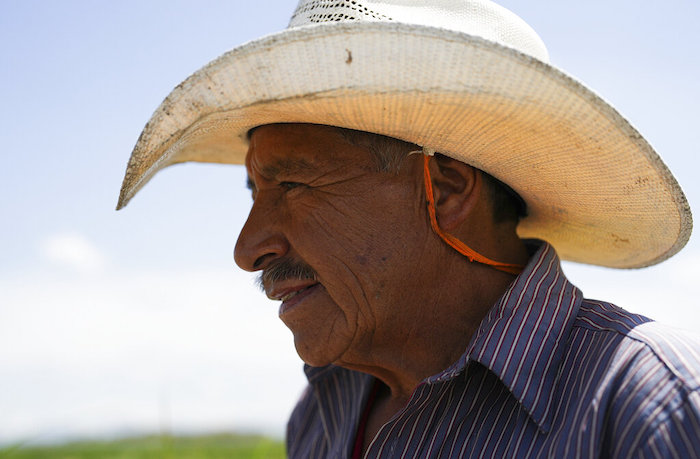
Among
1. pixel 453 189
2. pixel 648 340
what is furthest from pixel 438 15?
pixel 648 340

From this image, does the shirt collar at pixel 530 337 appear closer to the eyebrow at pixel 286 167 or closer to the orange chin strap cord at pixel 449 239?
the orange chin strap cord at pixel 449 239

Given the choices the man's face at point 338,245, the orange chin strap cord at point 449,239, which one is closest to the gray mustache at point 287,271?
the man's face at point 338,245

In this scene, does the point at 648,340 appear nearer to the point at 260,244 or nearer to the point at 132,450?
the point at 260,244

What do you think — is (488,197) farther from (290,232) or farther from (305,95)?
(305,95)

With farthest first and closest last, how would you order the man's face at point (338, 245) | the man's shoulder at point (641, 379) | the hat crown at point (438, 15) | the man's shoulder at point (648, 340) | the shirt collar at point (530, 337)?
1. the man's face at point (338, 245)
2. the hat crown at point (438, 15)
3. the shirt collar at point (530, 337)
4. the man's shoulder at point (648, 340)
5. the man's shoulder at point (641, 379)

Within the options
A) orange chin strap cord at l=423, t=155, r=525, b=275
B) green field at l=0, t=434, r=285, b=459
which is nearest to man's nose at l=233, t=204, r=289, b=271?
orange chin strap cord at l=423, t=155, r=525, b=275

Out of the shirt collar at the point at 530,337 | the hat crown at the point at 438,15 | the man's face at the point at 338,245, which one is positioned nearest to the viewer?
the shirt collar at the point at 530,337

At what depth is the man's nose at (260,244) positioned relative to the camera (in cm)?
230

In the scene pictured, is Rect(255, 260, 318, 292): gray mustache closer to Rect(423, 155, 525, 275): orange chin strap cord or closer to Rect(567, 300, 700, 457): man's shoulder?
Rect(423, 155, 525, 275): orange chin strap cord

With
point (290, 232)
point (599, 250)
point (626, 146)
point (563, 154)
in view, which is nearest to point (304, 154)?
point (290, 232)

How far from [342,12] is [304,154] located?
495 millimetres

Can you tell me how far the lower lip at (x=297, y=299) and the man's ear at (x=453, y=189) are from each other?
476 millimetres

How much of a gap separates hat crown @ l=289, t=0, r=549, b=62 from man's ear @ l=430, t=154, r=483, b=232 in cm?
43

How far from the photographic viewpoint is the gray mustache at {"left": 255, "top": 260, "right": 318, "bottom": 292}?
224 centimetres
